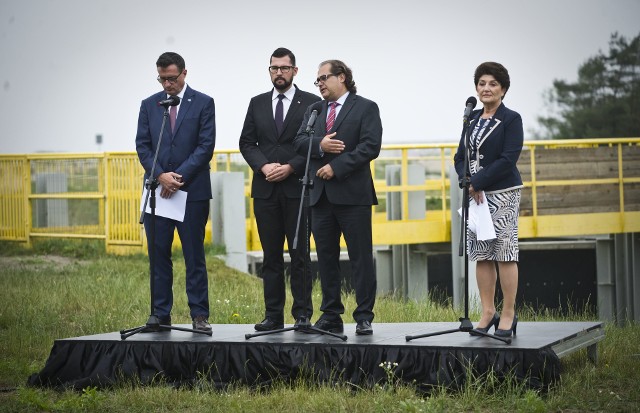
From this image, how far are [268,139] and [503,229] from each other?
6.75 ft

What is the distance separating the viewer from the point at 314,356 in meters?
8.36

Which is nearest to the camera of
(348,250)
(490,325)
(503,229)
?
(503,229)

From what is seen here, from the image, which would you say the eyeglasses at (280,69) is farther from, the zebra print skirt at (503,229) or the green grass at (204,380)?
the green grass at (204,380)

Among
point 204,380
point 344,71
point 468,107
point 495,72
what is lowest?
point 204,380

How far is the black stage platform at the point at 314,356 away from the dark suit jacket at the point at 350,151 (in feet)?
3.43

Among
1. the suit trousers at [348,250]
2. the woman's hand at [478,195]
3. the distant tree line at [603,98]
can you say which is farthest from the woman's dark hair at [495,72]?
the distant tree line at [603,98]

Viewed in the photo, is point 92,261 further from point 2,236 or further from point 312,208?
point 312,208

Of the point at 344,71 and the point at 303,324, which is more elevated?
the point at 344,71

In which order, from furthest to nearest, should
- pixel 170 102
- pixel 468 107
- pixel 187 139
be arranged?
1. pixel 187 139
2. pixel 170 102
3. pixel 468 107

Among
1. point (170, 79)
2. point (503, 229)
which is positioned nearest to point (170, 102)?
point (170, 79)

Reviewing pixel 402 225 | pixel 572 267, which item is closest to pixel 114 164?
pixel 402 225

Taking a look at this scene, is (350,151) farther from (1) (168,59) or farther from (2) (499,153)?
(1) (168,59)

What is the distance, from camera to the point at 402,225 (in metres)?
19.2

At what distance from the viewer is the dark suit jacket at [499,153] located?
8305 mm
